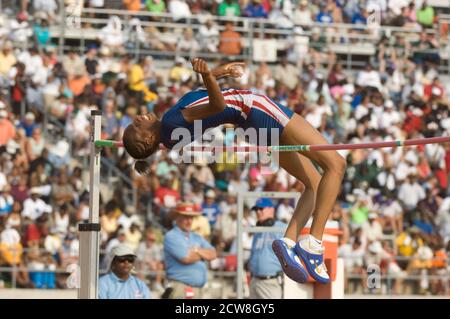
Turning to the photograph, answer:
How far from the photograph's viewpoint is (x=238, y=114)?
8.75 meters

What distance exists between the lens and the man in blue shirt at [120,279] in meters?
10.6

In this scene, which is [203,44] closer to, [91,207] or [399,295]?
[399,295]

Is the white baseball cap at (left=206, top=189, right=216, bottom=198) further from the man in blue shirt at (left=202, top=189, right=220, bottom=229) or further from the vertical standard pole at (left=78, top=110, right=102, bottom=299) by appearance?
the vertical standard pole at (left=78, top=110, right=102, bottom=299)

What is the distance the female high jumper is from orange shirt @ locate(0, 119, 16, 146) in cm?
756

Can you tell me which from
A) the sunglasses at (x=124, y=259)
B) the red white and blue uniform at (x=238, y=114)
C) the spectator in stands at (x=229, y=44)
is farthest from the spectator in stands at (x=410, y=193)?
the red white and blue uniform at (x=238, y=114)

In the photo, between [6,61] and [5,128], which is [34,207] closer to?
[5,128]

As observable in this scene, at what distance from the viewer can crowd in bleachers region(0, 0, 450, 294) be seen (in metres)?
15.4

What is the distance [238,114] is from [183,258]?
3537mm

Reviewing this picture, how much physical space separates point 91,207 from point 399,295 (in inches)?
283

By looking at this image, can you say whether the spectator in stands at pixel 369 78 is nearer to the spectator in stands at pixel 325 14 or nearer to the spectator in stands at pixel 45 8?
the spectator in stands at pixel 325 14

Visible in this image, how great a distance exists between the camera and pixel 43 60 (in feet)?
56.6

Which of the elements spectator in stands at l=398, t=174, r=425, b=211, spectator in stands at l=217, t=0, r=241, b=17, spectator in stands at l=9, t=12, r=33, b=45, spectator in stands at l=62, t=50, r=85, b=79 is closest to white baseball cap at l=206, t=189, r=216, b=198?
spectator in stands at l=62, t=50, r=85, b=79

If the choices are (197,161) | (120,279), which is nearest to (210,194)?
(197,161)
